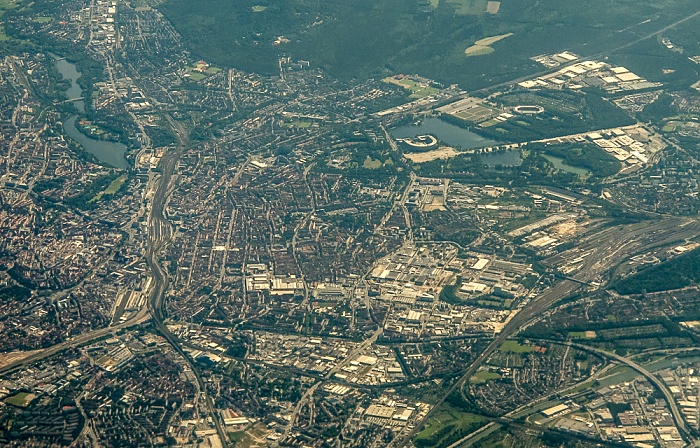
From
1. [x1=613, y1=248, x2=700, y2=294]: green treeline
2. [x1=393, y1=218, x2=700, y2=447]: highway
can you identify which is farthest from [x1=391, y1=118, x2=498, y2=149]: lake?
[x1=613, y1=248, x2=700, y2=294]: green treeline

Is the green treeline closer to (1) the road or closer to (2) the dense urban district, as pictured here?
(2) the dense urban district

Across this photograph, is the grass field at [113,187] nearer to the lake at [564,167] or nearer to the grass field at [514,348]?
the lake at [564,167]

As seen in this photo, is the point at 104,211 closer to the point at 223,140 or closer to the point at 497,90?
the point at 223,140

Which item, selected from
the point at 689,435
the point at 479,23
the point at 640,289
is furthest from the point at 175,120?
the point at 689,435

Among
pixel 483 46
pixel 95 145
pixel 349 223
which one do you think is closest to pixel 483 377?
pixel 349 223

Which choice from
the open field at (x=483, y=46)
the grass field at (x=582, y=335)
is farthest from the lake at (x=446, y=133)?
the grass field at (x=582, y=335)
